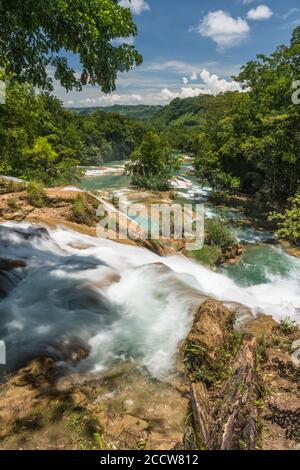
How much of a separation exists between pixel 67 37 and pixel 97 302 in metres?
5.39

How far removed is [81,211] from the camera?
560 inches

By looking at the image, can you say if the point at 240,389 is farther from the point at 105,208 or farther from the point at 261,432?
the point at 105,208

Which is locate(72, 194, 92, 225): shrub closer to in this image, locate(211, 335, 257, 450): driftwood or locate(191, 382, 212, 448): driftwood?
locate(211, 335, 257, 450): driftwood

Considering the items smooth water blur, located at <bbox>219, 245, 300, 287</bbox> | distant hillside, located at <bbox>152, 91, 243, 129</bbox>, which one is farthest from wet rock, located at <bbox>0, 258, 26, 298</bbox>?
distant hillside, located at <bbox>152, 91, 243, 129</bbox>

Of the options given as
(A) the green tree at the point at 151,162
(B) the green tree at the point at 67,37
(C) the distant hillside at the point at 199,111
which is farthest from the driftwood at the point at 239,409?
(C) the distant hillside at the point at 199,111

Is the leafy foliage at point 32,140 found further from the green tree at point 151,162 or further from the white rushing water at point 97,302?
the green tree at point 151,162

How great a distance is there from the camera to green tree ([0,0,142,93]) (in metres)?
5.20

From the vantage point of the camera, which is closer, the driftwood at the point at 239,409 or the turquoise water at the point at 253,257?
the driftwood at the point at 239,409

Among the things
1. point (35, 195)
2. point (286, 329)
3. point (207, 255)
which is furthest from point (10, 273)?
point (207, 255)

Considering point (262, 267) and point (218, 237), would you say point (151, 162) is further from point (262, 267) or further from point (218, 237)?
point (262, 267)

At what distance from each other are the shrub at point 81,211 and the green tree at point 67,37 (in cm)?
779

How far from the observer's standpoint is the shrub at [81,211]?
46.4 feet

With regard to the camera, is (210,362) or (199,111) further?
(199,111)

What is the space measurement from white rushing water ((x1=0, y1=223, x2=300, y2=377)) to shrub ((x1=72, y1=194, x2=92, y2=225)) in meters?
1.86
